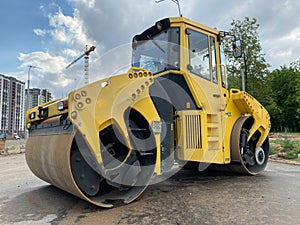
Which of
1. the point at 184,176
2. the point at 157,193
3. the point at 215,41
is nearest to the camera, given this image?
the point at 157,193

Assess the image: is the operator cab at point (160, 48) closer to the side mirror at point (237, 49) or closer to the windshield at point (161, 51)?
the windshield at point (161, 51)

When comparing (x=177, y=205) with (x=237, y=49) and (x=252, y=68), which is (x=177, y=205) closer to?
(x=237, y=49)

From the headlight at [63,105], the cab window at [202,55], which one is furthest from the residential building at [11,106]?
the headlight at [63,105]

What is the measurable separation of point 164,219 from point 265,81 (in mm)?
16041

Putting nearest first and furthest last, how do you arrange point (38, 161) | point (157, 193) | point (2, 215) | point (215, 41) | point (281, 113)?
point (2, 215) → point (38, 161) → point (157, 193) → point (215, 41) → point (281, 113)

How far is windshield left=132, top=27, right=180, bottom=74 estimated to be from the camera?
4336 mm

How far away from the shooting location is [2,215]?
313cm

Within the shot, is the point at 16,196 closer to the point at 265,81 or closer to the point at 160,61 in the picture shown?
the point at 160,61

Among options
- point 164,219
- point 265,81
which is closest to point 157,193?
point 164,219

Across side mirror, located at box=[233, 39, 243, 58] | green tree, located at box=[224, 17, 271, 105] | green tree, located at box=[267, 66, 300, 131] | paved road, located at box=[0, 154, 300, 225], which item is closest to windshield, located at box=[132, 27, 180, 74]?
side mirror, located at box=[233, 39, 243, 58]

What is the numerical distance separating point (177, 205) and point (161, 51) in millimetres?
2543

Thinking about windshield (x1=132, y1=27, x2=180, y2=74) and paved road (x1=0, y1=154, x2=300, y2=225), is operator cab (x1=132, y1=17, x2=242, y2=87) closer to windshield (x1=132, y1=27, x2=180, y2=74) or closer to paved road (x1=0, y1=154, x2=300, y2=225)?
windshield (x1=132, y1=27, x2=180, y2=74)

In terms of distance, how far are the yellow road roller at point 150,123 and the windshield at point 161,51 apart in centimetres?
2

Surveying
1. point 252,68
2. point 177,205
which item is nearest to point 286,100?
point 252,68
